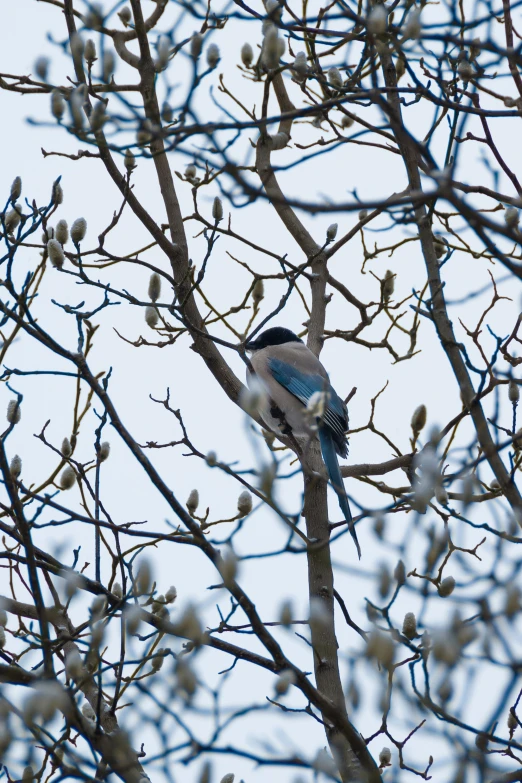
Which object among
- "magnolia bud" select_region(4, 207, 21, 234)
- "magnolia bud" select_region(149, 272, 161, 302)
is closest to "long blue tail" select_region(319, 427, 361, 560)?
"magnolia bud" select_region(149, 272, 161, 302)

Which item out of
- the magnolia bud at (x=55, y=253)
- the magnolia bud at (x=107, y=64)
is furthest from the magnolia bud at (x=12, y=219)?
the magnolia bud at (x=107, y=64)

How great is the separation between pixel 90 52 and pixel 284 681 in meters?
2.42

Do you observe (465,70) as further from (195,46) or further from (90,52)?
(90,52)

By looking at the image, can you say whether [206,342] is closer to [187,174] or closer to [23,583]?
[187,174]

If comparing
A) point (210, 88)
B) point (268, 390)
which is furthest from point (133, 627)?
point (268, 390)

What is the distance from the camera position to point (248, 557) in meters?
2.42

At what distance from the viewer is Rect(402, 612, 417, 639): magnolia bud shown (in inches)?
104

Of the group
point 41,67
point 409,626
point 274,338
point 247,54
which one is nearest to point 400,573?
point 409,626

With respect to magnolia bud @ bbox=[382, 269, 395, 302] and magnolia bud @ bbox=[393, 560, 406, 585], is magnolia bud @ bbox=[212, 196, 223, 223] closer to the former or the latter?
magnolia bud @ bbox=[382, 269, 395, 302]

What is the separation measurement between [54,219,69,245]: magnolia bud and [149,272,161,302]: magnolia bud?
0.37 m

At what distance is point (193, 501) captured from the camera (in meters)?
3.49

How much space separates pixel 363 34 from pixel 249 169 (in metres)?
0.90

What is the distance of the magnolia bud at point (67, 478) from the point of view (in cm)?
361

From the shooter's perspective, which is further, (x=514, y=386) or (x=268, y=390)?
(x=268, y=390)
